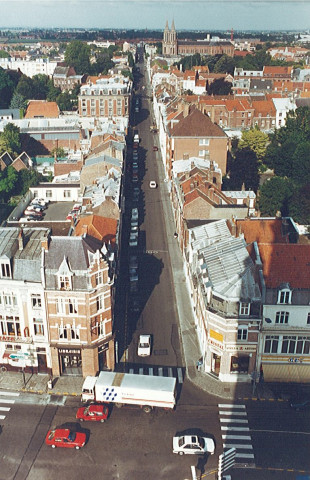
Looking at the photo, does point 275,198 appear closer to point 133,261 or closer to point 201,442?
point 133,261

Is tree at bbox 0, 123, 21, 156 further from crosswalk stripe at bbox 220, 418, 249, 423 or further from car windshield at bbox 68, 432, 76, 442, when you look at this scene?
crosswalk stripe at bbox 220, 418, 249, 423

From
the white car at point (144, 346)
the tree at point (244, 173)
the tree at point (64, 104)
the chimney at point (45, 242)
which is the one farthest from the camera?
the tree at point (64, 104)

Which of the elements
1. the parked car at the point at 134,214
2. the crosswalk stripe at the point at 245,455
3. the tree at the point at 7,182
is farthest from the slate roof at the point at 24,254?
the tree at the point at 7,182

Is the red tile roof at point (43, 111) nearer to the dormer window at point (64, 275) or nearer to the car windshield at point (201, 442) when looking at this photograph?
the dormer window at point (64, 275)

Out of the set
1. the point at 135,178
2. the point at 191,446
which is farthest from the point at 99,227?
the point at 135,178

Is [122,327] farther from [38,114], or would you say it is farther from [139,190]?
[38,114]
